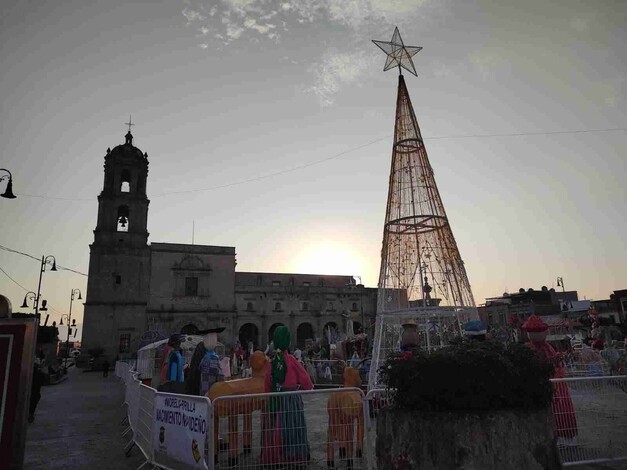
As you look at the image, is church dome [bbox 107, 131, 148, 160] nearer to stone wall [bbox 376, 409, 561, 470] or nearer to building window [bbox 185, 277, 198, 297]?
building window [bbox 185, 277, 198, 297]

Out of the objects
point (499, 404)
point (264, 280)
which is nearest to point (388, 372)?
point (499, 404)

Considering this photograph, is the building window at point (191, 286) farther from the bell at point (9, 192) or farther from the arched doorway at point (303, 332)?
the bell at point (9, 192)

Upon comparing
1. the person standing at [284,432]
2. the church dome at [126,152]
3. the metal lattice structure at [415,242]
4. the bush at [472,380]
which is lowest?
the person standing at [284,432]

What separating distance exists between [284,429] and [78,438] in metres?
5.36

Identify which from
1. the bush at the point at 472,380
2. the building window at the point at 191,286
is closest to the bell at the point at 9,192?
the bush at the point at 472,380

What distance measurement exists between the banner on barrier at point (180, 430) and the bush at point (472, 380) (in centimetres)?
205

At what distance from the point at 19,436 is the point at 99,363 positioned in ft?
113

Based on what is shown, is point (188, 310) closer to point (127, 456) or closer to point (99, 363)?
point (99, 363)

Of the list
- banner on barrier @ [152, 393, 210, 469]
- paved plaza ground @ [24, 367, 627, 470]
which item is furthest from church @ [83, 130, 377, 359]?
banner on barrier @ [152, 393, 210, 469]

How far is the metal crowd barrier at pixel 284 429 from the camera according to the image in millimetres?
4770

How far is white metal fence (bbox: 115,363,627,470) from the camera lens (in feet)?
15.6

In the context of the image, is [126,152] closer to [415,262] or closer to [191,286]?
[191,286]

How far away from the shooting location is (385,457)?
3.81m

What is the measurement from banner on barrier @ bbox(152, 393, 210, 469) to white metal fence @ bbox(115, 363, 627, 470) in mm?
66
